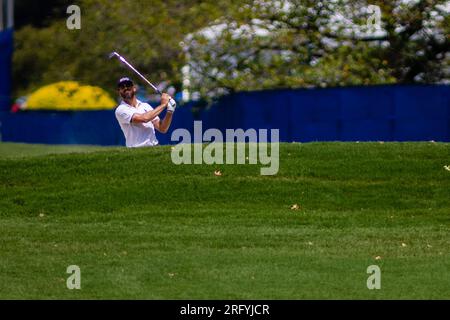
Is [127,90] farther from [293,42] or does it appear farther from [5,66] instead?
[5,66]

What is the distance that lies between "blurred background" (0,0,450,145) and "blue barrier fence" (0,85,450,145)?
0.08 feet

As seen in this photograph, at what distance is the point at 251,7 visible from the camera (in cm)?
2964

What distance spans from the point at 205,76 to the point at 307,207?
16979 millimetres

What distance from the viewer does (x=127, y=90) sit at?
50.4 feet

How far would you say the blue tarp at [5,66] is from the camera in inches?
1457

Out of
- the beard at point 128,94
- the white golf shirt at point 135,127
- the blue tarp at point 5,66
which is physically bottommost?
the white golf shirt at point 135,127

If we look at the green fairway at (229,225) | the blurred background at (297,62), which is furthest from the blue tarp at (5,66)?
the green fairway at (229,225)

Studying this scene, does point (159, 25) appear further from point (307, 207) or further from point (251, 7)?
point (307, 207)

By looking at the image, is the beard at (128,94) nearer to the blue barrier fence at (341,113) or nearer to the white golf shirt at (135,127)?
the white golf shirt at (135,127)

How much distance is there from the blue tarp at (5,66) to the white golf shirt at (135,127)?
2166 cm

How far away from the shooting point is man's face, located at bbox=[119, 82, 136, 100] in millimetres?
15320

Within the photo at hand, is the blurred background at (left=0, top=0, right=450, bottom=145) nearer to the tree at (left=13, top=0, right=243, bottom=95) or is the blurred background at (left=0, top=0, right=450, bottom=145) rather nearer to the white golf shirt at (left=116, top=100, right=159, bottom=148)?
the tree at (left=13, top=0, right=243, bottom=95)

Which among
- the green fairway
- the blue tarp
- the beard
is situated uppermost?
the blue tarp

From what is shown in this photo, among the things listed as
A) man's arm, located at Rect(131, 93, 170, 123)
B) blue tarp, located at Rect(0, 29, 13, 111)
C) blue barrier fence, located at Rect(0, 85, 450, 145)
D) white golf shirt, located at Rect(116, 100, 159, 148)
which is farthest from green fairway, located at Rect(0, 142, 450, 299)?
blue tarp, located at Rect(0, 29, 13, 111)
